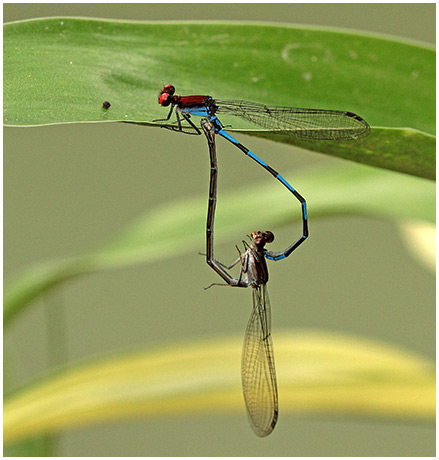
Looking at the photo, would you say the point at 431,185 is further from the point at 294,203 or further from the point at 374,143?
the point at 374,143

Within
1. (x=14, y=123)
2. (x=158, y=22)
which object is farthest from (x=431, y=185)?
(x=14, y=123)

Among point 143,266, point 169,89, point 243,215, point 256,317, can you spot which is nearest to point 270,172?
point 169,89

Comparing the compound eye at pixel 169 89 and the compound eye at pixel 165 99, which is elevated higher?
the compound eye at pixel 169 89

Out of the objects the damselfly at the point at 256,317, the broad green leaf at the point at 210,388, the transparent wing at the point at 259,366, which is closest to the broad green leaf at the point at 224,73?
the damselfly at the point at 256,317

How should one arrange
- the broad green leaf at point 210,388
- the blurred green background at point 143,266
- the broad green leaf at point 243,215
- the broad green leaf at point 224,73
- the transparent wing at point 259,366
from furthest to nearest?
1. the blurred green background at point 143,266
2. the broad green leaf at point 210,388
3. the broad green leaf at point 243,215
4. the transparent wing at point 259,366
5. the broad green leaf at point 224,73

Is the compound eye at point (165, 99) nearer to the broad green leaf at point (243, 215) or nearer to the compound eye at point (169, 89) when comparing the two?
the compound eye at point (169, 89)
